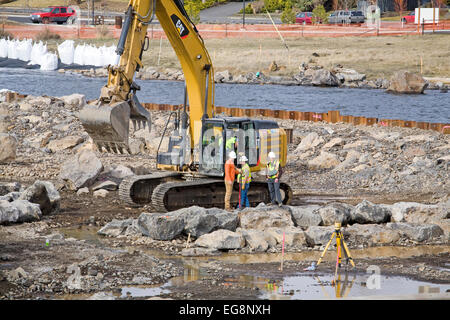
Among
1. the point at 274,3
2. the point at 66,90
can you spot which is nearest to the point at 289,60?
the point at 66,90

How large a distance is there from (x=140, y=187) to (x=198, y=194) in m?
1.49

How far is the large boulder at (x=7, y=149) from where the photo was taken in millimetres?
26031

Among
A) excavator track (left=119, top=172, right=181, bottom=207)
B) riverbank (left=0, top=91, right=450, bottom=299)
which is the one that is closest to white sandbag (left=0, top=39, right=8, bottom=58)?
riverbank (left=0, top=91, right=450, bottom=299)

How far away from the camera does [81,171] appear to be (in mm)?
22484

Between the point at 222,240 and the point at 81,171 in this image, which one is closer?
the point at 222,240

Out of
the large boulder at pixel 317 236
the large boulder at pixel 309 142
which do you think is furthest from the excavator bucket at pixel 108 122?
the large boulder at pixel 309 142

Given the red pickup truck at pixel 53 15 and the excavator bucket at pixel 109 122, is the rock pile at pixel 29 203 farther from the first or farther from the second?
the red pickup truck at pixel 53 15

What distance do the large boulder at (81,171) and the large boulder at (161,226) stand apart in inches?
221

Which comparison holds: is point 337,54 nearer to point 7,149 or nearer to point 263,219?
point 7,149

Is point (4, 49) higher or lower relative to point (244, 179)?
higher

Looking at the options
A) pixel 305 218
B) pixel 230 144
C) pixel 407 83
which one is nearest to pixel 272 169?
pixel 230 144

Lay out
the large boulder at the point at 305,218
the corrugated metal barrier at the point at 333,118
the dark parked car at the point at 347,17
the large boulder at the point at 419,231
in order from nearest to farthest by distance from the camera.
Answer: the large boulder at the point at 419,231 < the large boulder at the point at 305,218 < the corrugated metal barrier at the point at 333,118 < the dark parked car at the point at 347,17

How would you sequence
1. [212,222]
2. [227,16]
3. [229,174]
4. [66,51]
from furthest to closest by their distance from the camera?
[227,16] < [66,51] < [229,174] < [212,222]

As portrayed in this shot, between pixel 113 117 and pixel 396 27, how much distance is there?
193ft
